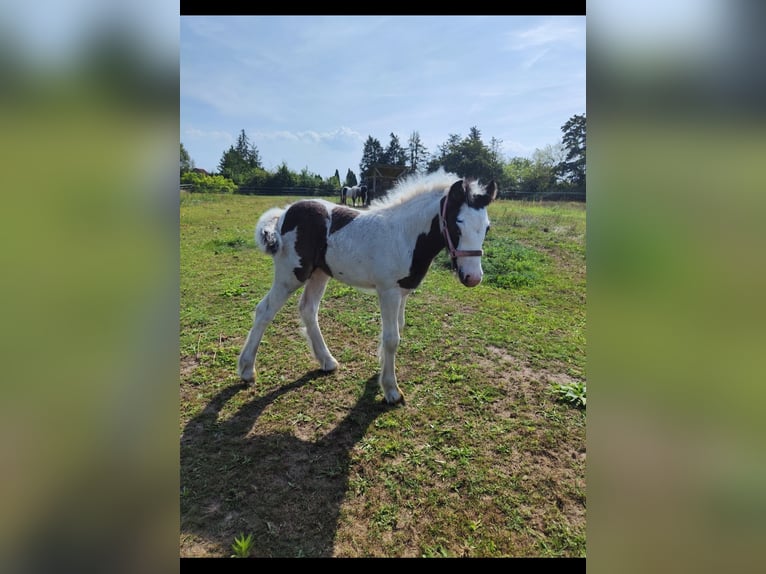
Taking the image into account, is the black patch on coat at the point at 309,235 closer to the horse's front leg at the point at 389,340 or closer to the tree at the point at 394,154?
the horse's front leg at the point at 389,340

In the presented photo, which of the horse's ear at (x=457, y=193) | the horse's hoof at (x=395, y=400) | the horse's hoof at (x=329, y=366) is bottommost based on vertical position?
the horse's hoof at (x=395, y=400)

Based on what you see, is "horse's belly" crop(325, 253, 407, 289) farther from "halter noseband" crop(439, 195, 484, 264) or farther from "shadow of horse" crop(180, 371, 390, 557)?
"shadow of horse" crop(180, 371, 390, 557)

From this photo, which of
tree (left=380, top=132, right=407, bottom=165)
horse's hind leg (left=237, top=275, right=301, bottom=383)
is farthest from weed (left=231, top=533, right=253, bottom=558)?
tree (left=380, top=132, right=407, bottom=165)

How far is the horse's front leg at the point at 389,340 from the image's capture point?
10.4 feet

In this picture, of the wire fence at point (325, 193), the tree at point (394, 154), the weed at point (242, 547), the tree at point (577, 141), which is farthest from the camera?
the tree at point (394, 154)

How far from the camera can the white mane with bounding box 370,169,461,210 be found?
311 centimetres

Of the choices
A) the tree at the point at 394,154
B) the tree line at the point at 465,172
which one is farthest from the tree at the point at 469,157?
the tree at the point at 394,154

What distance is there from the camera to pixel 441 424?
9.82ft

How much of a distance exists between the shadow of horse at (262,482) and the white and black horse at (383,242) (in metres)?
0.63

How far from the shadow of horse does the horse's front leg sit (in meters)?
0.19

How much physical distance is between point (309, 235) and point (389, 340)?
134 cm
